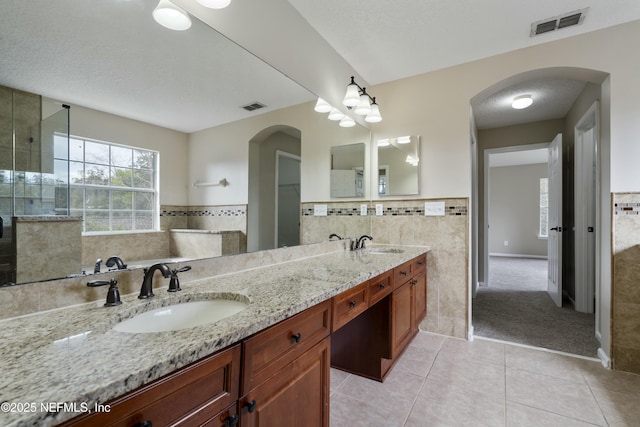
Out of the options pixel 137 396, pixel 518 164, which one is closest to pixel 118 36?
pixel 137 396

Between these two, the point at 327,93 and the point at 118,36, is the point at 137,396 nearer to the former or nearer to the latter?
the point at 118,36

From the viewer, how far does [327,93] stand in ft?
8.13

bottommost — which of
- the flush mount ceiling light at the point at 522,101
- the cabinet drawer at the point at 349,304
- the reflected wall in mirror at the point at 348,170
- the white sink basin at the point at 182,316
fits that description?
the cabinet drawer at the point at 349,304

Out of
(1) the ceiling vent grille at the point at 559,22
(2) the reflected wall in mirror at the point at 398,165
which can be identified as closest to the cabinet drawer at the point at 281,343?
(2) the reflected wall in mirror at the point at 398,165

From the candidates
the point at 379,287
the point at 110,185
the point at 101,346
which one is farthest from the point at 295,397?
the point at 110,185

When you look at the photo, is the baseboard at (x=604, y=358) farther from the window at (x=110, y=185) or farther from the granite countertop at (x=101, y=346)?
the window at (x=110, y=185)

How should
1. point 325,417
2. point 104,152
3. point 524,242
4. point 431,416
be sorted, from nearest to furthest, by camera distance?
point 104,152 → point 325,417 → point 431,416 → point 524,242

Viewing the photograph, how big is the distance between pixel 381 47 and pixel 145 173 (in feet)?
6.88

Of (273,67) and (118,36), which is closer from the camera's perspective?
(118,36)

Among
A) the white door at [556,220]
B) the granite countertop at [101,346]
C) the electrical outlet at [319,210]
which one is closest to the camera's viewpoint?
the granite countertop at [101,346]

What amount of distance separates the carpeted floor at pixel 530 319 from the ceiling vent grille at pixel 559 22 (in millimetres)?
2483

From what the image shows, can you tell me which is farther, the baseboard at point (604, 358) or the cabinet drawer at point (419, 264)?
the cabinet drawer at point (419, 264)

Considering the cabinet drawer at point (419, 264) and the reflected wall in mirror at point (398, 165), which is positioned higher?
the reflected wall in mirror at point (398, 165)

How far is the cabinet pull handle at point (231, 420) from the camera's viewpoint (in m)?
0.77
